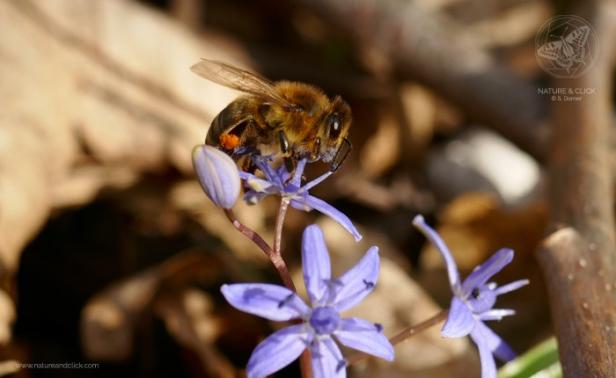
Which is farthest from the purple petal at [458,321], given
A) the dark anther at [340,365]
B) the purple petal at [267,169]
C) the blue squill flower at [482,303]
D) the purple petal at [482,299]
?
the purple petal at [267,169]

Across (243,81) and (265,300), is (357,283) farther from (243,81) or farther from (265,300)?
(243,81)

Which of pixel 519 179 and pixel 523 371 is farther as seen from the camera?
pixel 519 179

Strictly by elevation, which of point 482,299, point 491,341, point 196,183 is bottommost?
point 196,183

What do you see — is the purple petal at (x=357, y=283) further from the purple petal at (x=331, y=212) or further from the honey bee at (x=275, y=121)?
the honey bee at (x=275, y=121)

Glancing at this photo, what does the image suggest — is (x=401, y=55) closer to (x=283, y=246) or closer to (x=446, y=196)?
(x=446, y=196)

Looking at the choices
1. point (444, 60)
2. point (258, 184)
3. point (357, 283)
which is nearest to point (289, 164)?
point (258, 184)

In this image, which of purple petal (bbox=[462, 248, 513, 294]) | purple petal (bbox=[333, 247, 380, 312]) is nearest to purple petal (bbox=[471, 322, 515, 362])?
purple petal (bbox=[462, 248, 513, 294])

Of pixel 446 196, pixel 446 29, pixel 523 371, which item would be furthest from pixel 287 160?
pixel 446 29
